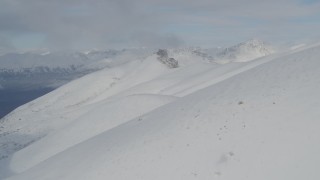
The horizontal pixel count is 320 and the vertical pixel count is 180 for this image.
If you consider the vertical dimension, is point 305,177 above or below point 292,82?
below

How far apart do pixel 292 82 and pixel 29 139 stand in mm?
83971

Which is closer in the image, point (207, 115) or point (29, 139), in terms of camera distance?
point (207, 115)

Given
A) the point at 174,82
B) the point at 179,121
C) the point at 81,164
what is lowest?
the point at 174,82

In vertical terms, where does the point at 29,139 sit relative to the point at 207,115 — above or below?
below

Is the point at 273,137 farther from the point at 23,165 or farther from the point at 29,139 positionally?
the point at 29,139

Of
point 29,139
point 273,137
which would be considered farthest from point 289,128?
point 29,139

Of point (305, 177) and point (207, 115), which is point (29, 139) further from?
point (305, 177)

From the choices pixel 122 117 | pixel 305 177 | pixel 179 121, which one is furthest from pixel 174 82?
pixel 305 177

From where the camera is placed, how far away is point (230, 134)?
2648 centimetres

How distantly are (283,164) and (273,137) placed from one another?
90.6 inches

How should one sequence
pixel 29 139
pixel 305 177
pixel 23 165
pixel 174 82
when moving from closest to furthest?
pixel 305 177
pixel 23 165
pixel 29 139
pixel 174 82

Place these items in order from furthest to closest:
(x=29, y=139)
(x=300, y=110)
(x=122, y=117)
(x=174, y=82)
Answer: (x=174, y=82), (x=29, y=139), (x=122, y=117), (x=300, y=110)

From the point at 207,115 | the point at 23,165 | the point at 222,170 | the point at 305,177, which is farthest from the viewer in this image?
the point at 23,165

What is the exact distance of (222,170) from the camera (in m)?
23.7
